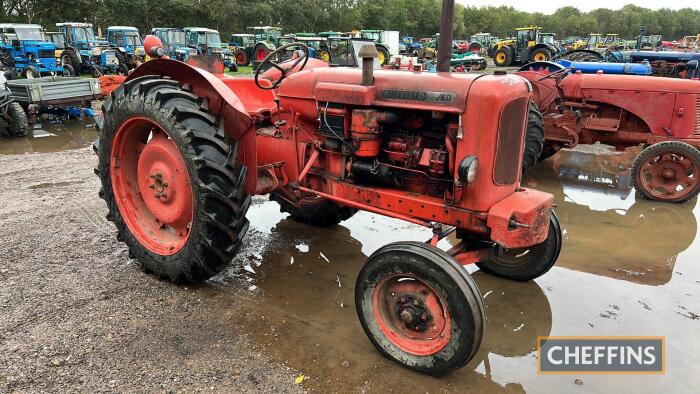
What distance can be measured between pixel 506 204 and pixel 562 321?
3.17 feet

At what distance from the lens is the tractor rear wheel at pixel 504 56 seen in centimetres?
2728

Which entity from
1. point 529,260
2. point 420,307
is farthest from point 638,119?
point 420,307

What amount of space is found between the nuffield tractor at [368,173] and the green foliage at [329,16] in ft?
118

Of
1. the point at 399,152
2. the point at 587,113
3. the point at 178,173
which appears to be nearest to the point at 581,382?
the point at 399,152

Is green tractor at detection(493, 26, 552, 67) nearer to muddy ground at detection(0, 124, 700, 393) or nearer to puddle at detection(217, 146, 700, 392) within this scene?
puddle at detection(217, 146, 700, 392)

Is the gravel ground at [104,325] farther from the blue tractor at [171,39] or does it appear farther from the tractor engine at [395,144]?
the blue tractor at [171,39]

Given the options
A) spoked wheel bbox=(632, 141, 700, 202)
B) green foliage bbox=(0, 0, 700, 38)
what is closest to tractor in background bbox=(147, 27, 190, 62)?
green foliage bbox=(0, 0, 700, 38)

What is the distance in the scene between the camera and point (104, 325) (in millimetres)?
3047

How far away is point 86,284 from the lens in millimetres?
3547

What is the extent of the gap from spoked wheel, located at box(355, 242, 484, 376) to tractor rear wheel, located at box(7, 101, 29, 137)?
8.35m

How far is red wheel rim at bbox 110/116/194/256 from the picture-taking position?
3.49 meters

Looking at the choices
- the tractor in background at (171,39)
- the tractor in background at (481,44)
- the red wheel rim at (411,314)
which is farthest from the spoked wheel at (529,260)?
the tractor in background at (481,44)

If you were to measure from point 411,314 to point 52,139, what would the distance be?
846cm

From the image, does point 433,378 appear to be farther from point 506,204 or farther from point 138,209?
point 138,209
